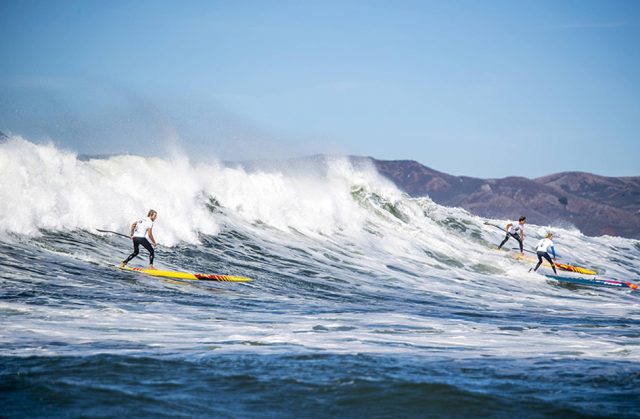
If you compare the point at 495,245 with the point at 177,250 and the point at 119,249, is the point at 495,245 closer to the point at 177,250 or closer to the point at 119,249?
the point at 177,250

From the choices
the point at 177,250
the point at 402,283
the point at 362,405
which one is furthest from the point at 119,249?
the point at 362,405

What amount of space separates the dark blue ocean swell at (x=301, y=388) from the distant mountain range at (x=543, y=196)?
111m

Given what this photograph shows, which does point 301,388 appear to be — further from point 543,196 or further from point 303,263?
point 543,196

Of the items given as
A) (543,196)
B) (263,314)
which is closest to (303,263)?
(263,314)

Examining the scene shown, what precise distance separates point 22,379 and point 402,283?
11.8 m

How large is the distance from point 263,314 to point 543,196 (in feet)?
451

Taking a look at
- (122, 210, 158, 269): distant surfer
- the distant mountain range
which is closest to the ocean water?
(122, 210, 158, 269): distant surfer

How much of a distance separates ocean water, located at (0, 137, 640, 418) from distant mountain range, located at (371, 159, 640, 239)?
98496 millimetres

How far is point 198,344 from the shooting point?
22.4ft

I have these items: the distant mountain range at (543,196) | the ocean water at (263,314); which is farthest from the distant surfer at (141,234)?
the distant mountain range at (543,196)

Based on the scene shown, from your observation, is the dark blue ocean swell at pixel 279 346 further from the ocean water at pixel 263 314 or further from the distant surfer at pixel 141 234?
the distant surfer at pixel 141 234

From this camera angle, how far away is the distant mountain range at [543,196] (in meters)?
121

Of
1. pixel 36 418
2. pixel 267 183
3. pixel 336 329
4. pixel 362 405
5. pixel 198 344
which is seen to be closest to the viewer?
pixel 36 418

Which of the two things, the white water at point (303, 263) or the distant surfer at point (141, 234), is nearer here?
the white water at point (303, 263)
